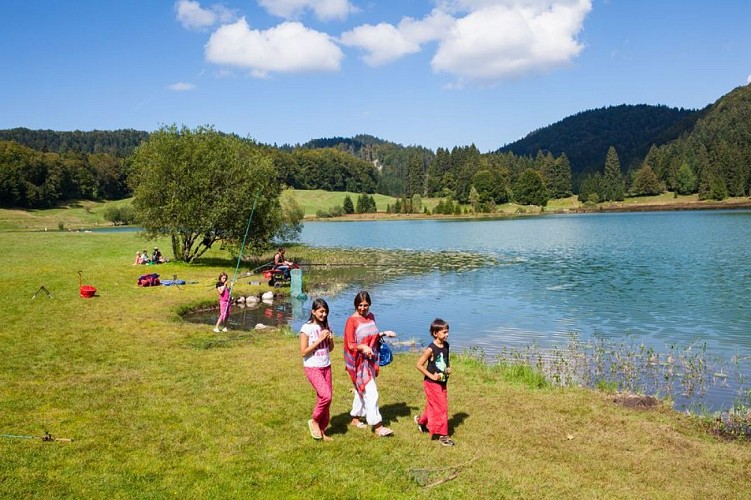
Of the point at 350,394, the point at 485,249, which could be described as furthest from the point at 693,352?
the point at 485,249

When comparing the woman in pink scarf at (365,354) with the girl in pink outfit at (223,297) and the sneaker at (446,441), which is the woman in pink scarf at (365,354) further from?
the girl in pink outfit at (223,297)

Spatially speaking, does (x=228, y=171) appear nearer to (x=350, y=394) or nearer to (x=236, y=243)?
(x=236, y=243)

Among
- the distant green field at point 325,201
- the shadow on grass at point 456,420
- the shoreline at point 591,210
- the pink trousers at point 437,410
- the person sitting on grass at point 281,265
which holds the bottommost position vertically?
the shadow on grass at point 456,420

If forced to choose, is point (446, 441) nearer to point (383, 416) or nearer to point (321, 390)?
point (383, 416)

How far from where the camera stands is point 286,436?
32.4 feet

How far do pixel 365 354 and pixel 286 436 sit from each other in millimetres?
2114

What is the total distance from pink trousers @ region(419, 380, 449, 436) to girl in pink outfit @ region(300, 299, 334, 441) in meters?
1.84

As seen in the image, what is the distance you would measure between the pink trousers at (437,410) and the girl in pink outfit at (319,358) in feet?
6.03

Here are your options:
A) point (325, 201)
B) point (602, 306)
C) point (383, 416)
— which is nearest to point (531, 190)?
point (325, 201)

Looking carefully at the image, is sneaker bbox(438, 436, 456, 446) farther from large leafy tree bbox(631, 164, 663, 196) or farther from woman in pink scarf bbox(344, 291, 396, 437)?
large leafy tree bbox(631, 164, 663, 196)

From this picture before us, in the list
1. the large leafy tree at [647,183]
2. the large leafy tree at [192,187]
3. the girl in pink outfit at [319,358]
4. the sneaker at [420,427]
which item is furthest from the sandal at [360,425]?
the large leafy tree at [647,183]

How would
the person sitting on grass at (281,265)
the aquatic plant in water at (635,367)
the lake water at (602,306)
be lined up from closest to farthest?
the aquatic plant in water at (635,367), the lake water at (602,306), the person sitting on grass at (281,265)

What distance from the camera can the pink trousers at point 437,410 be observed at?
9.77 m

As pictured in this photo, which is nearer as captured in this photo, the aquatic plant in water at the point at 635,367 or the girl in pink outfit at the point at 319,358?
the girl in pink outfit at the point at 319,358
